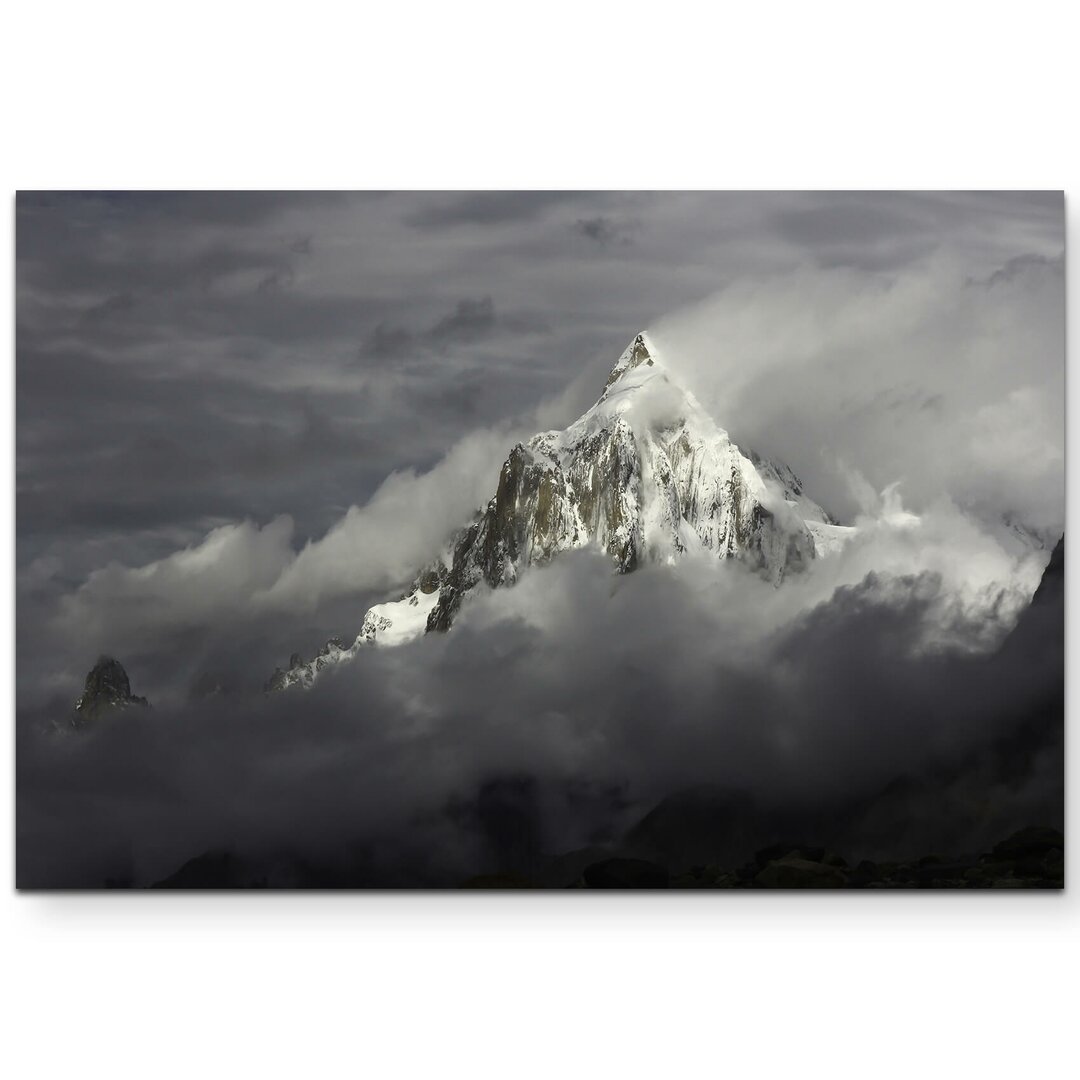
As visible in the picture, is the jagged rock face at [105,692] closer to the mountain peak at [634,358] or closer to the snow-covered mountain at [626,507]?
the snow-covered mountain at [626,507]

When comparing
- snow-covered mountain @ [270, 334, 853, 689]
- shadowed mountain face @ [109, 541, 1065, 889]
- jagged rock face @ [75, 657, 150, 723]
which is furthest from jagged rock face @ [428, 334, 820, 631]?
jagged rock face @ [75, 657, 150, 723]

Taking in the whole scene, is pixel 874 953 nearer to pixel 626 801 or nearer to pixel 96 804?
pixel 626 801

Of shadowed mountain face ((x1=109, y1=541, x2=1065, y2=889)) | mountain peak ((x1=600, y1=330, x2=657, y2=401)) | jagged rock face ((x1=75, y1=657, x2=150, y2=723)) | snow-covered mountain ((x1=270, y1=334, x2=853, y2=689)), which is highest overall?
mountain peak ((x1=600, y1=330, x2=657, y2=401))

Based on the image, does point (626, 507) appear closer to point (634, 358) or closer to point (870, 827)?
point (634, 358)

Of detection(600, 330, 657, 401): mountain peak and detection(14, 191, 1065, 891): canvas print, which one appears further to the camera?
detection(600, 330, 657, 401): mountain peak

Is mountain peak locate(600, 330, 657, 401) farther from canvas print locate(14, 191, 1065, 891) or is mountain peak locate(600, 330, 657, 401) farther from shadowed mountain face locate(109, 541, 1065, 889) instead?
shadowed mountain face locate(109, 541, 1065, 889)
